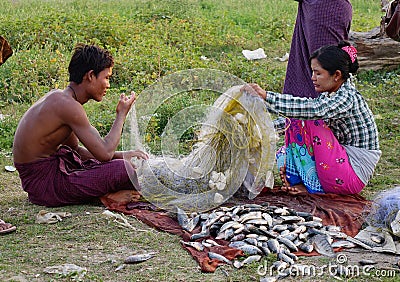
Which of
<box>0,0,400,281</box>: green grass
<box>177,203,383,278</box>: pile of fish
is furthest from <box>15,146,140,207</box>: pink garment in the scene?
<box>177,203,383,278</box>: pile of fish

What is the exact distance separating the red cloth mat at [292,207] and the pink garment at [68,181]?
0.12m

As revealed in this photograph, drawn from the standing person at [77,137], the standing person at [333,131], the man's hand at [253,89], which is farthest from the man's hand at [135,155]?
the standing person at [333,131]

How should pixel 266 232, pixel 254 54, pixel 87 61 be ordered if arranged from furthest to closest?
pixel 254 54, pixel 87 61, pixel 266 232

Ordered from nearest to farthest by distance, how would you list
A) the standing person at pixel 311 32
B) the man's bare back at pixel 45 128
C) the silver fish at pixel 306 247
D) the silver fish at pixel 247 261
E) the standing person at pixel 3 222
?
the silver fish at pixel 247 261 < the silver fish at pixel 306 247 < the standing person at pixel 3 222 < the man's bare back at pixel 45 128 < the standing person at pixel 311 32

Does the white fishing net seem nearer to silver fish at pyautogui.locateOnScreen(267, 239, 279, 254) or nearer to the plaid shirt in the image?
the plaid shirt

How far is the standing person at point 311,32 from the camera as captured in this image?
5.36 meters

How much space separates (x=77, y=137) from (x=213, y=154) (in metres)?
1.04

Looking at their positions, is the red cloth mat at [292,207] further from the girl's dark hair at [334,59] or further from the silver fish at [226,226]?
the girl's dark hair at [334,59]

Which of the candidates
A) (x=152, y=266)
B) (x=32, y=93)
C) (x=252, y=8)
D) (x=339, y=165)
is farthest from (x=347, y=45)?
(x=252, y=8)

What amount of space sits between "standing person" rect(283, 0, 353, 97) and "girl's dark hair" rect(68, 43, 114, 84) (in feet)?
5.29

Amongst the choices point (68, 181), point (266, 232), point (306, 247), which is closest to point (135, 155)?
point (68, 181)

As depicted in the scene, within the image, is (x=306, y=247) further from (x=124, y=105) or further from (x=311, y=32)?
(x=311, y=32)

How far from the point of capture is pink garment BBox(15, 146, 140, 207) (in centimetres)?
495

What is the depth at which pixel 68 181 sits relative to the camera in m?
4.95
